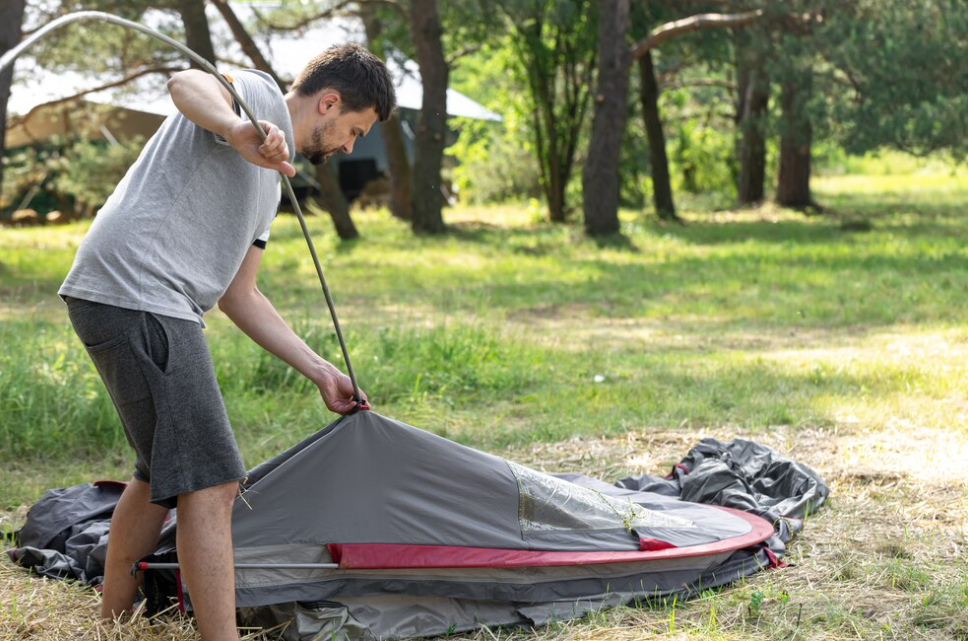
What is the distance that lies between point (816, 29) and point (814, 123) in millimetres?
1213

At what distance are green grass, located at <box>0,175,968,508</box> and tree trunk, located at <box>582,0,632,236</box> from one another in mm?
486

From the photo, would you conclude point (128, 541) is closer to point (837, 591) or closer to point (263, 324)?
point (263, 324)

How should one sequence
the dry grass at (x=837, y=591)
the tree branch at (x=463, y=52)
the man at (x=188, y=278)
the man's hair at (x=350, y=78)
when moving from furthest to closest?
the tree branch at (x=463, y=52) → the dry grass at (x=837, y=591) → the man's hair at (x=350, y=78) → the man at (x=188, y=278)

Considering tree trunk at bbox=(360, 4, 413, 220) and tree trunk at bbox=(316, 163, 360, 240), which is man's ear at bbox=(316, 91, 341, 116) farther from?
tree trunk at bbox=(360, 4, 413, 220)

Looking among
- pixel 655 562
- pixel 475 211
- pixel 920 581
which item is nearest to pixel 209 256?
pixel 655 562

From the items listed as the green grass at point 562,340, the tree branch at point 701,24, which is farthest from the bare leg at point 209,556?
the tree branch at point 701,24

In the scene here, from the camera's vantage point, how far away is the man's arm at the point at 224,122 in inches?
88.7

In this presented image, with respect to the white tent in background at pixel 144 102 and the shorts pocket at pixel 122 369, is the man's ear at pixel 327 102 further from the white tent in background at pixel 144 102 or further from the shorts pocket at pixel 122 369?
the white tent in background at pixel 144 102

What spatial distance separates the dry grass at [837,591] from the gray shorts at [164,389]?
0.67 metres

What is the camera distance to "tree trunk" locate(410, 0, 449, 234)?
14.5 metres

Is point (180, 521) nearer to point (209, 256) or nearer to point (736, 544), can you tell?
point (209, 256)

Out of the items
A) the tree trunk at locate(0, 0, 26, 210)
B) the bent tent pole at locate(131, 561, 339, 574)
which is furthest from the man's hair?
the tree trunk at locate(0, 0, 26, 210)

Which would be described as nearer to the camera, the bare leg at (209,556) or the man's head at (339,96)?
the bare leg at (209,556)

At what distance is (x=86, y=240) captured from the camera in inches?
97.0
